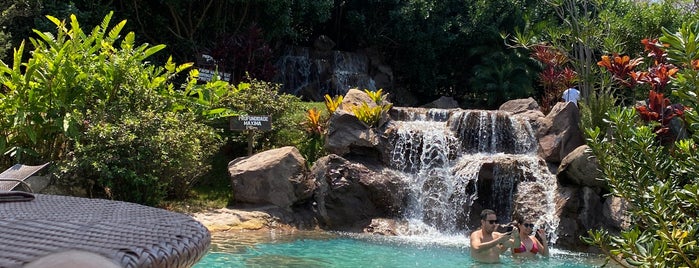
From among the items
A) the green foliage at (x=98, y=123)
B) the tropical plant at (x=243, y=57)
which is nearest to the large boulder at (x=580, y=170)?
the green foliage at (x=98, y=123)

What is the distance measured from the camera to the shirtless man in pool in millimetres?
8172

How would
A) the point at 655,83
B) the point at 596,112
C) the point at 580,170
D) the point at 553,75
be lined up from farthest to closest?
the point at 553,75 → the point at 596,112 → the point at 655,83 → the point at 580,170

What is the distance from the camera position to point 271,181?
37.7 ft

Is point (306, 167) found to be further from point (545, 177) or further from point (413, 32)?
point (413, 32)

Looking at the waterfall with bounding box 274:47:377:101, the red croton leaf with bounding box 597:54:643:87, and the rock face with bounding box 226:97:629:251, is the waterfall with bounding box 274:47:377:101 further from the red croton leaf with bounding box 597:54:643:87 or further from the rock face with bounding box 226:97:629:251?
the red croton leaf with bounding box 597:54:643:87

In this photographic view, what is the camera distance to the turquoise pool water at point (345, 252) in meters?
8.39

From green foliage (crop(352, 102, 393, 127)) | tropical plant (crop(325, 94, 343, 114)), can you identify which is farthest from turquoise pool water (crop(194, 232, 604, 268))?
tropical plant (crop(325, 94, 343, 114))

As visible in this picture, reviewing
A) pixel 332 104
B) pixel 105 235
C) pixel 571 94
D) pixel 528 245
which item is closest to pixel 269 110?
pixel 332 104

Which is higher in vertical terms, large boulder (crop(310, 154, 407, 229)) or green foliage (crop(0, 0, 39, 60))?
green foliage (crop(0, 0, 39, 60))

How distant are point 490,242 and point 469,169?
428 centimetres

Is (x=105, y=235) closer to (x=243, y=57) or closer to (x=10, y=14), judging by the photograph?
(x=10, y=14)

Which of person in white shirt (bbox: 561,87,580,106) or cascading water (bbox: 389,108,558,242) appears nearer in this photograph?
cascading water (bbox: 389,108,558,242)

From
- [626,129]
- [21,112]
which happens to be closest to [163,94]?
[21,112]

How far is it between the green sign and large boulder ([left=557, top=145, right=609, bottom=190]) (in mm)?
4860
